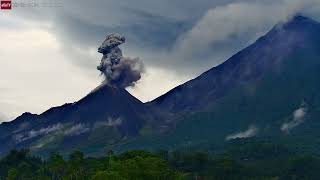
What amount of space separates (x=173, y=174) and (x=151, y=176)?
9.56 metres

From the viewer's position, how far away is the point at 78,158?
200 meters

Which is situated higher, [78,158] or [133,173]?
[78,158]

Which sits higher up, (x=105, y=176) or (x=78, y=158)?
(x=78, y=158)

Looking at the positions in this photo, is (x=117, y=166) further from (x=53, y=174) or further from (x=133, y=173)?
(x=53, y=174)

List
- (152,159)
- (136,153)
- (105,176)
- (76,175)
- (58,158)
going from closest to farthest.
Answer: (105,176) < (152,159) < (136,153) < (76,175) < (58,158)

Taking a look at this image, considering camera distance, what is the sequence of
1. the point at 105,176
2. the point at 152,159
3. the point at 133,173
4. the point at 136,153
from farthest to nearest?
the point at 136,153 → the point at 152,159 → the point at 133,173 → the point at 105,176

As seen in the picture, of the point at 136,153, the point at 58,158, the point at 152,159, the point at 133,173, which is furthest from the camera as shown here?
the point at 58,158

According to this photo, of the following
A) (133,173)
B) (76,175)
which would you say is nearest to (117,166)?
(133,173)

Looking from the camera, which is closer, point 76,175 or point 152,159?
point 152,159

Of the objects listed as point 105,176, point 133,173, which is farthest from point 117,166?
point 105,176

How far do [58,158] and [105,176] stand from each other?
7922 cm

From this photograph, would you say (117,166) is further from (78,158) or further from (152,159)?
(78,158)

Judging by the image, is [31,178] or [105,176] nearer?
[105,176]

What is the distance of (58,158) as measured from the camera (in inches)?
7569
